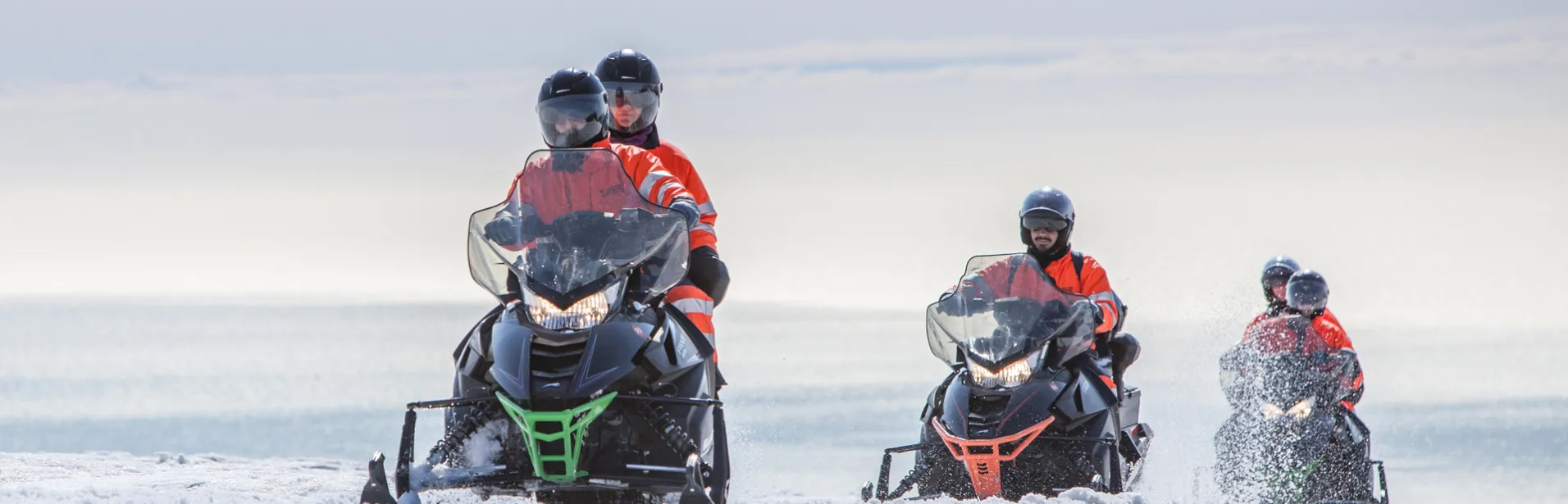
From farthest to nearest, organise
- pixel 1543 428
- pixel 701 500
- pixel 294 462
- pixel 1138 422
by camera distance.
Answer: pixel 1543 428, pixel 294 462, pixel 1138 422, pixel 701 500

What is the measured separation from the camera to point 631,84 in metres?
9.63

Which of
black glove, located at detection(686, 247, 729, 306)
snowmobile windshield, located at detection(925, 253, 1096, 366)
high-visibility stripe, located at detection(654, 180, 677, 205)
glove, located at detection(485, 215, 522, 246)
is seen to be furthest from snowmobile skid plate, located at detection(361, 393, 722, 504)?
snowmobile windshield, located at detection(925, 253, 1096, 366)

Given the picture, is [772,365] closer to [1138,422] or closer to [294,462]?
[294,462]

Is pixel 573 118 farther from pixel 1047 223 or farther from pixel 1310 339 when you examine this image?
pixel 1310 339

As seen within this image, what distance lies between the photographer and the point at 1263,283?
42.0 ft

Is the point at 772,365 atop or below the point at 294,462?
atop

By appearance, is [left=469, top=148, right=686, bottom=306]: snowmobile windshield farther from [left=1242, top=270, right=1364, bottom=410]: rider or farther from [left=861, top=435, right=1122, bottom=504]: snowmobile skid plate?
[left=1242, top=270, right=1364, bottom=410]: rider

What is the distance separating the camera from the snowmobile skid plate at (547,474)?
22.1ft

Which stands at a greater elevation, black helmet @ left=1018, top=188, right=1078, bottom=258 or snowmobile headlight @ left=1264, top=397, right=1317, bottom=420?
black helmet @ left=1018, top=188, right=1078, bottom=258

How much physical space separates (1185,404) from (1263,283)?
1865mm

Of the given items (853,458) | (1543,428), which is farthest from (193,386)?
(1543,428)

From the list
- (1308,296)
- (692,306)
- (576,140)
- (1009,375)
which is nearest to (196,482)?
(692,306)

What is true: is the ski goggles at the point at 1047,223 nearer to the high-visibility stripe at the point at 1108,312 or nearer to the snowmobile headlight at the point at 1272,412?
the high-visibility stripe at the point at 1108,312

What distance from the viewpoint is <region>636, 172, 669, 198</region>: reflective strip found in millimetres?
7773
